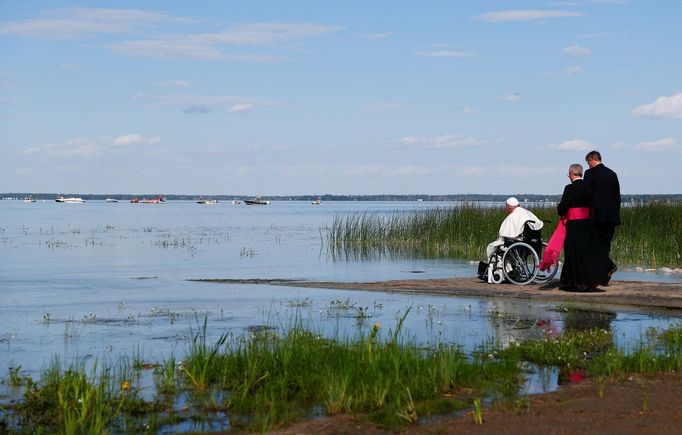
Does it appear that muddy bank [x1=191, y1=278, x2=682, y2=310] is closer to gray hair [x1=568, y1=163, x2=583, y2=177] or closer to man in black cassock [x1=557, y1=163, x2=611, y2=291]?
man in black cassock [x1=557, y1=163, x2=611, y2=291]

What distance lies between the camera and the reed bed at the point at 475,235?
26.9 metres

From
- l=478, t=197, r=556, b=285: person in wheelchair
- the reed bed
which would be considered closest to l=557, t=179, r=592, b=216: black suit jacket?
l=478, t=197, r=556, b=285: person in wheelchair

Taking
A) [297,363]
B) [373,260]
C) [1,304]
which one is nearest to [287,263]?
[373,260]

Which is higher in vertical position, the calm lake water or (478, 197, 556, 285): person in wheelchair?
(478, 197, 556, 285): person in wheelchair

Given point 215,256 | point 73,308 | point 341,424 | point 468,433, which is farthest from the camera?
point 215,256

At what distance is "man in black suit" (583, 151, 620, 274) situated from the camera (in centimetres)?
1532

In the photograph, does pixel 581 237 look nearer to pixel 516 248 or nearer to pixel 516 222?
pixel 516 222

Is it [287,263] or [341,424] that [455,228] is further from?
[341,424]

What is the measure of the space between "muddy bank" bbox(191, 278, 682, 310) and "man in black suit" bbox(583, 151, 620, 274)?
2.90 feet

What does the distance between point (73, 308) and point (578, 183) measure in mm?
8662

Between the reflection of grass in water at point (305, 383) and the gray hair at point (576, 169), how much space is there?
5630 millimetres

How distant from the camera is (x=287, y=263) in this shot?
29.4 metres

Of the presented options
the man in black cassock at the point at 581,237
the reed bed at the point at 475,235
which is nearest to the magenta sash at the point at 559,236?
the man in black cassock at the point at 581,237

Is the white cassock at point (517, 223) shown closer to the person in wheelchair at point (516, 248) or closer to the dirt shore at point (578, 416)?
the person in wheelchair at point (516, 248)
